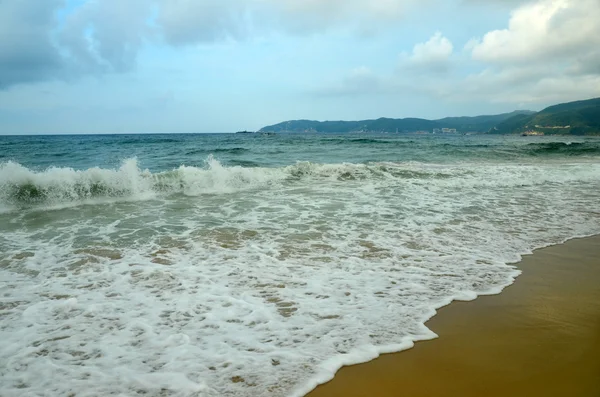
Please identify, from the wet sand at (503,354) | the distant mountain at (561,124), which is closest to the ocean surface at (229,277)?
the wet sand at (503,354)

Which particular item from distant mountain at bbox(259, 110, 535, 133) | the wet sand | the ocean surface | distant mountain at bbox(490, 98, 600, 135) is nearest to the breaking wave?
the ocean surface

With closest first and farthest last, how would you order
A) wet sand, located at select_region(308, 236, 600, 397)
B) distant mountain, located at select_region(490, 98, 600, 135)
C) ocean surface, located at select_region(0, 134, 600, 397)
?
wet sand, located at select_region(308, 236, 600, 397)
ocean surface, located at select_region(0, 134, 600, 397)
distant mountain, located at select_region(490, 98, 600, 135)

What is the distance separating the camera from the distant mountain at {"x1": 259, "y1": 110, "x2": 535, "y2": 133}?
410 ft

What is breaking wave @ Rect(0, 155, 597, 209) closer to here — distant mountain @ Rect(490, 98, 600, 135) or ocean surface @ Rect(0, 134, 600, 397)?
ocean surface @ Rect(0, 134, 600, 397)

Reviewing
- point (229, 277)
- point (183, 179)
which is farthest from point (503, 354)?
point (183, 179)

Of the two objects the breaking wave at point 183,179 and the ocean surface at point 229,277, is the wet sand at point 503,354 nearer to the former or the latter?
the ocean surface at point 229,277

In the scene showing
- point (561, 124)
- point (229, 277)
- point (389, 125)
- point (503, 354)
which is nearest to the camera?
point (503, 354)

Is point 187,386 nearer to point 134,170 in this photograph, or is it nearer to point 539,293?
point 539,293

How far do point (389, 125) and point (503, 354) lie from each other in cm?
12946

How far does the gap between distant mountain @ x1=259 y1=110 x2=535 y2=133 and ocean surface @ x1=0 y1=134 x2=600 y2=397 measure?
11773 cm

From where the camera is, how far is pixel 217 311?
→ 362cm

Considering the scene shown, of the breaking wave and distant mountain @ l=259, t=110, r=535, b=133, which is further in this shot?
distant mountain @ l=259, t=110, r=535, b=133

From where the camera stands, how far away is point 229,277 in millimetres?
4496

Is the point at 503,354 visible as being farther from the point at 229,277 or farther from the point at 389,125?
the point at 389,125
